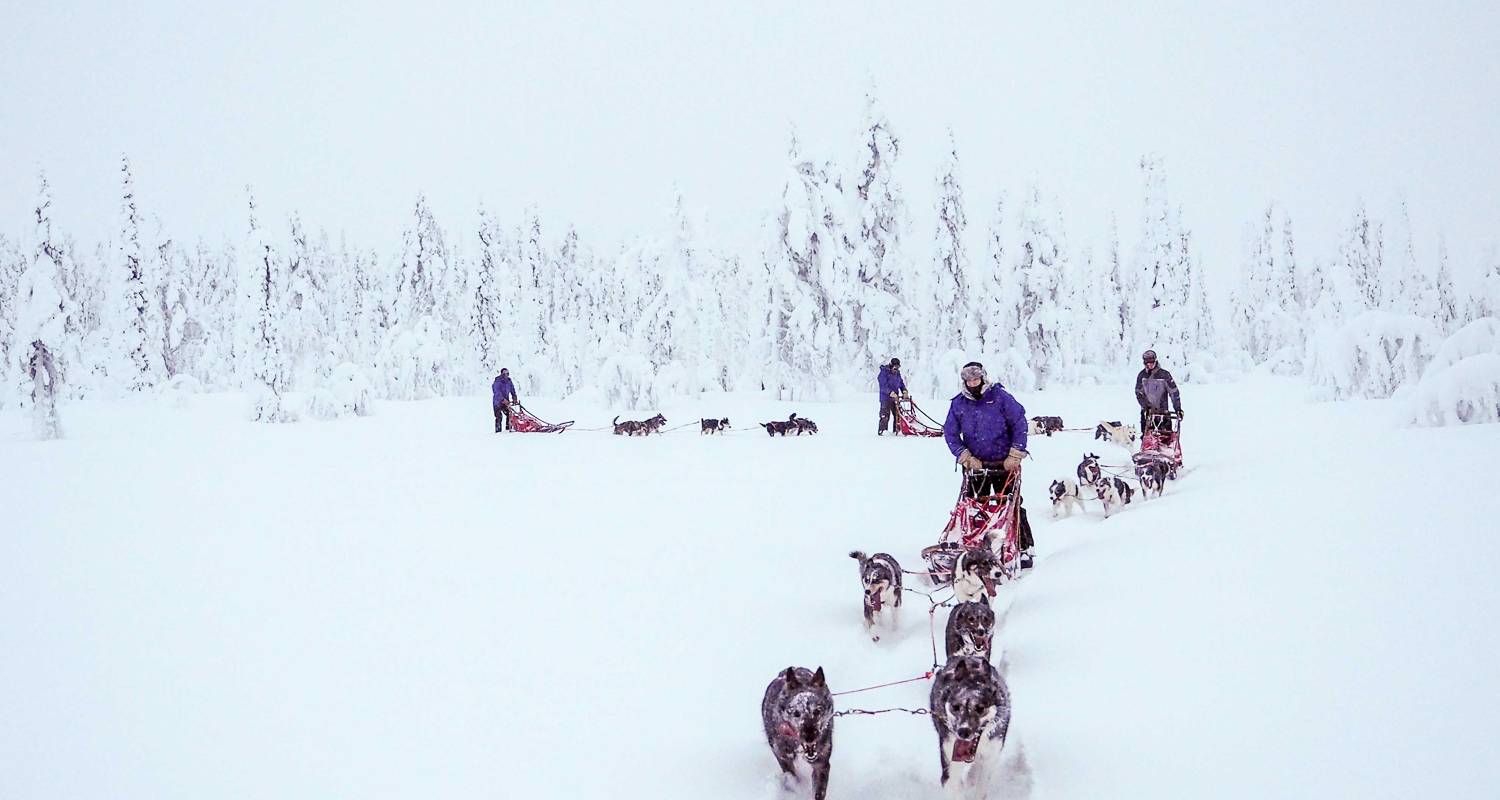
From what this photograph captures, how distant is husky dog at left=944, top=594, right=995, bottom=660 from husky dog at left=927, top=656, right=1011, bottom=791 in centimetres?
89

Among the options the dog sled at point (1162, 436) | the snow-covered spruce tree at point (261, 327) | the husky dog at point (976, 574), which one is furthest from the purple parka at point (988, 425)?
the snow-covered spruce tree at point (261, 327)

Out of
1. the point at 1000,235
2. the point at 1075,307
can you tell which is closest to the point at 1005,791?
the point at 1000,235

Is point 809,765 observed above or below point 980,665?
below

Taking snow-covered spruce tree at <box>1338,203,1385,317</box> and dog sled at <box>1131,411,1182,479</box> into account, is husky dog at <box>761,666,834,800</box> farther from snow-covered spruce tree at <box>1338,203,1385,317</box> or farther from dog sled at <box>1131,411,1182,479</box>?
snow-covered spruce tree at <box>1338,203,1385,317</box>

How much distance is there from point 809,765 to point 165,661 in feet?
15.0

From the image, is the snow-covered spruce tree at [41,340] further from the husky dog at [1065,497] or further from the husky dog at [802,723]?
the husky dog at [802,723]

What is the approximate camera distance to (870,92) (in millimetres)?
29094

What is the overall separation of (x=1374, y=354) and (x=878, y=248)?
1572 centimetres

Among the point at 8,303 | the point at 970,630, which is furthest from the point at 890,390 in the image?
the point at 8,303

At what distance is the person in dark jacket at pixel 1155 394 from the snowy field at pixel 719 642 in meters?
0.95

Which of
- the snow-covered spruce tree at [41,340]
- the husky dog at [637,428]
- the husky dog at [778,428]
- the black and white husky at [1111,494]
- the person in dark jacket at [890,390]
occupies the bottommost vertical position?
the black and white husky at [1111,494]

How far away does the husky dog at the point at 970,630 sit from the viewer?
172 inches

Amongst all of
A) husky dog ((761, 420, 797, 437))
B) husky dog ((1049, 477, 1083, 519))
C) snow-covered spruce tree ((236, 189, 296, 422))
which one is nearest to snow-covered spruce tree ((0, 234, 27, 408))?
snow-covered spruce tree ((236, 189, 296, 422))

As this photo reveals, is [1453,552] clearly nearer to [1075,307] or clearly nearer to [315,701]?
[315,701]
